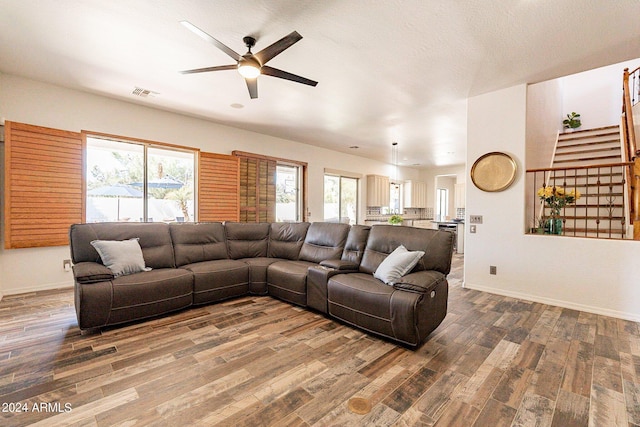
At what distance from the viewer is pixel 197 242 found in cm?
389

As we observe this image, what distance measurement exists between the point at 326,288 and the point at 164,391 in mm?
1637

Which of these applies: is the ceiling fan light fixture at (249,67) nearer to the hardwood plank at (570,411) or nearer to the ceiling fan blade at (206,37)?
the ceiling fan blade at (206,37)

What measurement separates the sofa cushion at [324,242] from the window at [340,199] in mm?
3421

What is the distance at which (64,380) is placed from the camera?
6.18 feet

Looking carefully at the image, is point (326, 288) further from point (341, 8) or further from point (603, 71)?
point (603, 71)

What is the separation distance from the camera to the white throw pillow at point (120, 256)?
293 centimetres

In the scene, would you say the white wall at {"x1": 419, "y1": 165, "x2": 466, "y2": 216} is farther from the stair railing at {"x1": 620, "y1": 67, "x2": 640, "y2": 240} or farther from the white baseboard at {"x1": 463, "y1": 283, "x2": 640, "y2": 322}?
the white baseboard at {"x1": 463, "y1": 283, "x2": 640, "y2": 322}

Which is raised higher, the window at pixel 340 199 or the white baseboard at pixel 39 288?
the window at pixel 340 199

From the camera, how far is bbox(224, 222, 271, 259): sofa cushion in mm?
4196


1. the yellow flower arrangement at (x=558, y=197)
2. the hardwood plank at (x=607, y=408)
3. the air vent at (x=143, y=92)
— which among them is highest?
the air vent at (x=143, y=92)

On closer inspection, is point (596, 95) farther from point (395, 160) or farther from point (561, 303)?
point (561, 303)

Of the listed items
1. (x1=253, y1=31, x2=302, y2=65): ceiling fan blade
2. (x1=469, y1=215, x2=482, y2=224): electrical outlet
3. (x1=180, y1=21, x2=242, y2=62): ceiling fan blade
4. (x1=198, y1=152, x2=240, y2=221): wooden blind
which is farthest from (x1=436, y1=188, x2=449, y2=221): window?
(x1=180, y1=21, x2=242, y2=62): ceiling fan blade

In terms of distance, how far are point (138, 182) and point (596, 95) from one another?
31.2 ft

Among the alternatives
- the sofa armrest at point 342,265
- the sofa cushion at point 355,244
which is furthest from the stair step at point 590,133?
the sofa armrest at point 342,265
